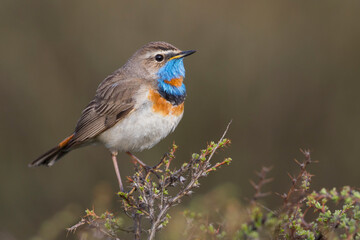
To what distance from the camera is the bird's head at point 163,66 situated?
464cm

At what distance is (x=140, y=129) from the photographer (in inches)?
174

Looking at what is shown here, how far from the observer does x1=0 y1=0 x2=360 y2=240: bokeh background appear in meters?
6.73

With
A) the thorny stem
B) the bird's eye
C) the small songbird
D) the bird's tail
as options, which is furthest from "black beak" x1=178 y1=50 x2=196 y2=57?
the thorny stem

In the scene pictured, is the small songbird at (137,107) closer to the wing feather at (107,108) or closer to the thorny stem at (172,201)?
the wing feather at (107,108)

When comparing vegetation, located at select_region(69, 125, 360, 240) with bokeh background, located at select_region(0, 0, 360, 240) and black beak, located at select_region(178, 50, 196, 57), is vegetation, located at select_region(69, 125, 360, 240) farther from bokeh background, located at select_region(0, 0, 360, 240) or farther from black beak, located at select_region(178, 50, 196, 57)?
bokeh background, located at select_region(0, 0, 360, 240)

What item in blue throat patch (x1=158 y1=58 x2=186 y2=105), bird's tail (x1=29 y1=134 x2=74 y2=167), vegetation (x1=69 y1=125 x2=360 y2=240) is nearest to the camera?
vegetation (x1=69 y1=125 x2=360 y2=240)

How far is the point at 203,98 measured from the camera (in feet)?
22.9

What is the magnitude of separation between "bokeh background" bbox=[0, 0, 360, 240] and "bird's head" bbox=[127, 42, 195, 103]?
194 centimetres

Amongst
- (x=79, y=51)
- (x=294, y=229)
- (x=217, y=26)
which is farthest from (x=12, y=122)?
(x=294, y=229)

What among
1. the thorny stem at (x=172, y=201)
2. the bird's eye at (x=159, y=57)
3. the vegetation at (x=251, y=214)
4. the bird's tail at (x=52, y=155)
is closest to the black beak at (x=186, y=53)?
the bird's eye at (x=159, y=57)

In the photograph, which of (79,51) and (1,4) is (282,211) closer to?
(79,51)

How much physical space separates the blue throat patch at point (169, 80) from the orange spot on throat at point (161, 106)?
1.7 inches

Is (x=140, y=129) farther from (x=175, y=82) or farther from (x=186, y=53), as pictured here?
(x=186, y=53)

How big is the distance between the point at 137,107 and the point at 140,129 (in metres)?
0.19
